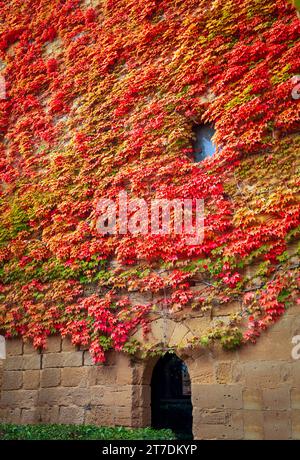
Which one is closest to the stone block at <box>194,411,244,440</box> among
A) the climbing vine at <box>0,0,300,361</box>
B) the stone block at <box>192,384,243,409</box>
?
the stone block at <box>192,384,243,409</box>

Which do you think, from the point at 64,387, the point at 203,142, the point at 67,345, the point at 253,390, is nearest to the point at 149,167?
the point at 203,142

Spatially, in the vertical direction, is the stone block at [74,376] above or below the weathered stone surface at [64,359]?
below

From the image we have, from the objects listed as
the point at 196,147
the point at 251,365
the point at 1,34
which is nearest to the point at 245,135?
the point at 196,147

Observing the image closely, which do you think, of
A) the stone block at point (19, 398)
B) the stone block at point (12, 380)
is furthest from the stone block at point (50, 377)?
the stone block at point (12, 380)

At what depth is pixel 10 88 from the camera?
26.8 ft

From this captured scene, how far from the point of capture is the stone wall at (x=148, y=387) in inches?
169

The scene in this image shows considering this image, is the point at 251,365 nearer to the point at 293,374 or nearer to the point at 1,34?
the point at 293,374

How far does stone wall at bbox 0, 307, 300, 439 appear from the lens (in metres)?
4.28

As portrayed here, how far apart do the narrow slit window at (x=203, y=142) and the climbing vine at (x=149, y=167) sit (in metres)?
0.19

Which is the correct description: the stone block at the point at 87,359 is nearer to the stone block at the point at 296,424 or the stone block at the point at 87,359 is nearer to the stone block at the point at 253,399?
the stone block at the point at 253,399

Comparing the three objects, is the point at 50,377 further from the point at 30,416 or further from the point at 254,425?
the point at 254,425

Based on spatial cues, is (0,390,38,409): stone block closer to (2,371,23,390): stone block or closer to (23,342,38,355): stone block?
(2,371,23,390): stone block

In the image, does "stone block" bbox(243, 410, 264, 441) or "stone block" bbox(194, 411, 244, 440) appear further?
"stone block" bbox(194, 411, 244, 440)

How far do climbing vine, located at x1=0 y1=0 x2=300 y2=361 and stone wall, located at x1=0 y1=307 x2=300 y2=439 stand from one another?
8.8 inches
